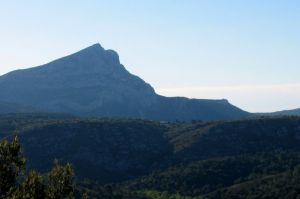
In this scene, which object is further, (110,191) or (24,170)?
(110,191)

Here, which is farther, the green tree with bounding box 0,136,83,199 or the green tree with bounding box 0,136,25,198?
the green tree with bounding box 0,136,25,198

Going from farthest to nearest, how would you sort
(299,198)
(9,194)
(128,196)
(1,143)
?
(128,196)
(299,198)
(1,143)
(9,194)

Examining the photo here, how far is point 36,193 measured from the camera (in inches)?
A: 1359

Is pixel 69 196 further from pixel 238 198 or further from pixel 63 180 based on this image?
pixel 238 198

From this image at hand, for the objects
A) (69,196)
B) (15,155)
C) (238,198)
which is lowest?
(238,198)

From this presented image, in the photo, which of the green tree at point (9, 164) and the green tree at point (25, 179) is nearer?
the green tree at point (25, 179)

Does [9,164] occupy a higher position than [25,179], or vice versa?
[9,164]

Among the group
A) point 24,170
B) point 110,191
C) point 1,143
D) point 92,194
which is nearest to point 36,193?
point 24,170

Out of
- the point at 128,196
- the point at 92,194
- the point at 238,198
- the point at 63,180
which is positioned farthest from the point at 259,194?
the point at 63,180

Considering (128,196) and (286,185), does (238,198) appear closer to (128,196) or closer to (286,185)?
(286,185)

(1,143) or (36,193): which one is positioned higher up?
(1,143)

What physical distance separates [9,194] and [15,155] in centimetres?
360

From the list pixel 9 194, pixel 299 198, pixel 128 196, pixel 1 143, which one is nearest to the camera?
pixel 9 194

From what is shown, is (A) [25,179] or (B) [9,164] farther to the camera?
(B) [9,164]
